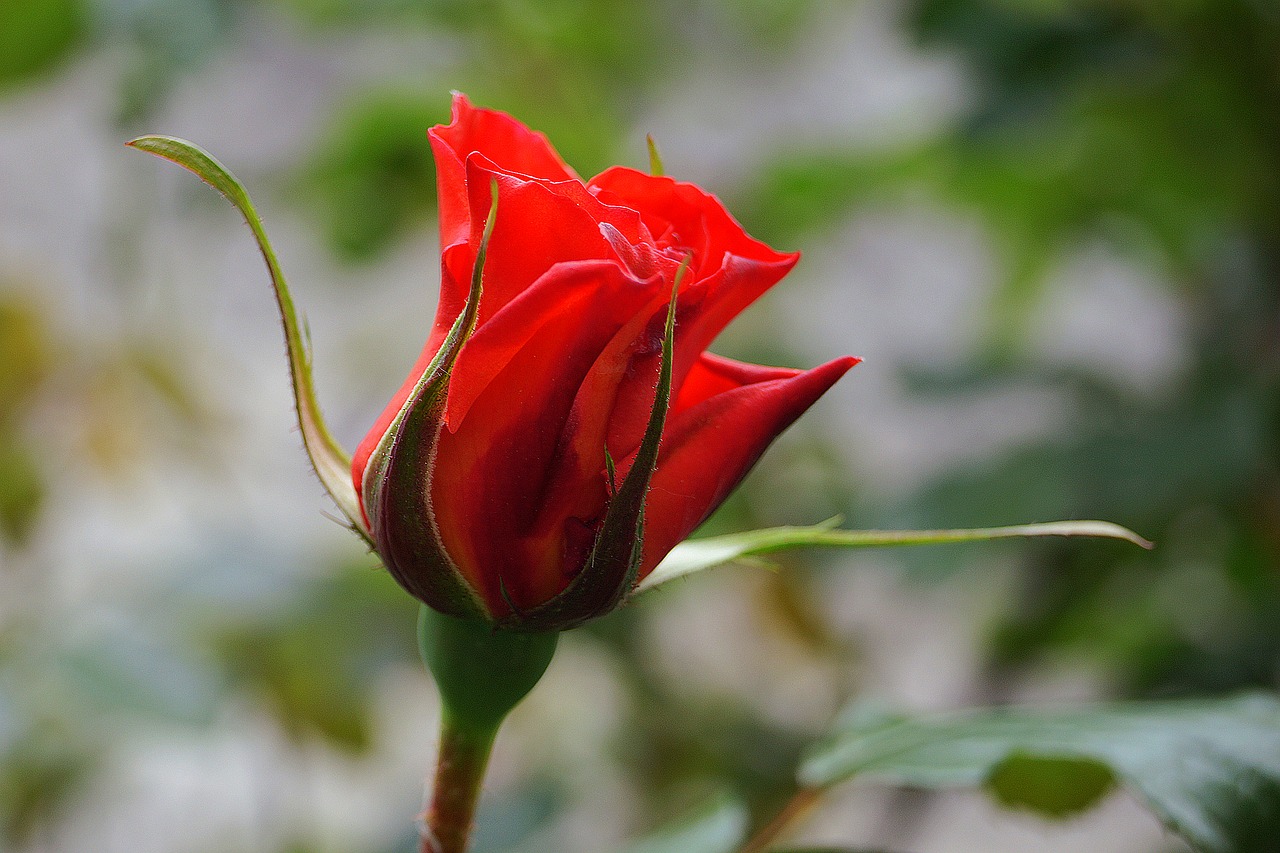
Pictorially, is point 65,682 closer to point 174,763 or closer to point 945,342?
point 174,763

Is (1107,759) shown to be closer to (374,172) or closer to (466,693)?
(466,693)

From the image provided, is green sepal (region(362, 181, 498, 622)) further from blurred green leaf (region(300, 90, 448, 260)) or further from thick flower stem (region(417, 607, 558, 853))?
blurred green leaf (region(300, 90, 448, 260))

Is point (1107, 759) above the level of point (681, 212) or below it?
below

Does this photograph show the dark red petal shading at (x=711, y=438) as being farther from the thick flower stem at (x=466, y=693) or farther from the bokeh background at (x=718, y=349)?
the bokeh background at (x=718, y=349)

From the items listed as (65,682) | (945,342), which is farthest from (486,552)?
(945,342)

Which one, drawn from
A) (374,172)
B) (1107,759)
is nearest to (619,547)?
(1107,759)

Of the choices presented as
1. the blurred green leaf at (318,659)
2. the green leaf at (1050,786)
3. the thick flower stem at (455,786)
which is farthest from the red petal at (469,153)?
the blurred green leaf at (318,659)

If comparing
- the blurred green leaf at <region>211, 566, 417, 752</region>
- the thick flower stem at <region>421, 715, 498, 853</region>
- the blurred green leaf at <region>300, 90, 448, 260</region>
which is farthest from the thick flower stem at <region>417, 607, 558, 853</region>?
the blurred green leaf at <region>300, 90, 448, 260</region>
